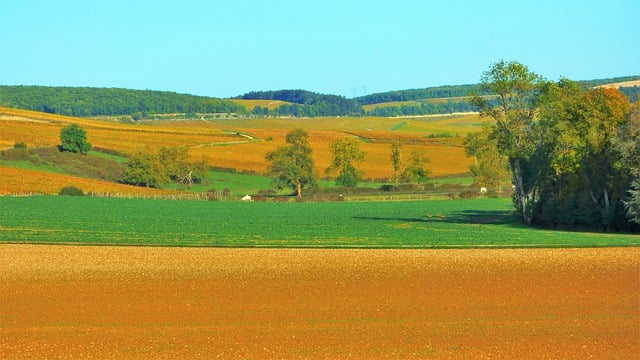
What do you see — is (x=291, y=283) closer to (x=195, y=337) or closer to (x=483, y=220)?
→ (x=195, y=337)

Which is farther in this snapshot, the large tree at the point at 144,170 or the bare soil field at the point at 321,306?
the large tree at the point at 144,170

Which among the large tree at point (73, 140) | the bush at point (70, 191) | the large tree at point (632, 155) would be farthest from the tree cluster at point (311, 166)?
the large tree at point (632, 155)

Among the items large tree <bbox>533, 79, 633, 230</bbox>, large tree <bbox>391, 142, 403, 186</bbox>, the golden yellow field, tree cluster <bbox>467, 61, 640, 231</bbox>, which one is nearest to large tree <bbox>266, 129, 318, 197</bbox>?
large tree <bbox>391, 142, 403, 186</bbox>

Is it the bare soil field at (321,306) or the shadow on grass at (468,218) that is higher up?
the bare soil field at (321,306)

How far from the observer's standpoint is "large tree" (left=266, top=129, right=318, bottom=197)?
118 metres

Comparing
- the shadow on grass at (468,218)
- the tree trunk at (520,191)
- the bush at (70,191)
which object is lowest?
the bush at (70,191)

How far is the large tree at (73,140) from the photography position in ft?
424

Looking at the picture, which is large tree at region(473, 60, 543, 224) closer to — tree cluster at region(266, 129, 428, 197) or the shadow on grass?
the shadow on grass

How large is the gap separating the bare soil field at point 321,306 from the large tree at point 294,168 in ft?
261

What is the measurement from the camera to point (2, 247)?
42031 millimetres

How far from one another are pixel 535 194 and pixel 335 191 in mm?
56233

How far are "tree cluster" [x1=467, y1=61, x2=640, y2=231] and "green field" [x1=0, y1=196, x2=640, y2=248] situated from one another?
313cm

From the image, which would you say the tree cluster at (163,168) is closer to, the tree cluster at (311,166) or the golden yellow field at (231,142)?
the golden yellow field at (231,142)

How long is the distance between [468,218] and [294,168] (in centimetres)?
4971
